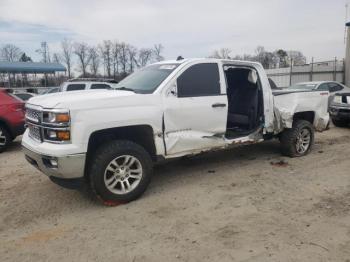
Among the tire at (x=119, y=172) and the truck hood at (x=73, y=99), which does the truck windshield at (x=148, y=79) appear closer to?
the truck hood at (x=73, y=99)

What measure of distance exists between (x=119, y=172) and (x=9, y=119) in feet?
15.8

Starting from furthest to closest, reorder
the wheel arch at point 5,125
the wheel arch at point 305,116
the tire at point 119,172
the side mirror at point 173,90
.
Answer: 1. the wheel arch at point 5,125
2. the wheel arch at point 305,116
3. the side mirror at point 173,90
4. the tire at point 119,172

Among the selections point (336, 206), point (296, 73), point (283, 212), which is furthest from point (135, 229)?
point (296, 73)

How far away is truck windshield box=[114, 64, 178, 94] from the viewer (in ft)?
16.5

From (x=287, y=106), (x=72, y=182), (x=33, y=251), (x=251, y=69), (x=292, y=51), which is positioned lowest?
(x=33, y=251)

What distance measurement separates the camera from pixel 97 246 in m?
3.51

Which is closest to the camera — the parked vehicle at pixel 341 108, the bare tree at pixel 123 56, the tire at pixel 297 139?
the tire at pixel 297 139

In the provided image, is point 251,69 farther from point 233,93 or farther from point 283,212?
point 283,212

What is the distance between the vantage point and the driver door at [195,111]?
492cm

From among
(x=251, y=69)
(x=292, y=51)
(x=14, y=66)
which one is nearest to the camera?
(x=251, y=69)

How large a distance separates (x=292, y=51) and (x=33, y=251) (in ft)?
220

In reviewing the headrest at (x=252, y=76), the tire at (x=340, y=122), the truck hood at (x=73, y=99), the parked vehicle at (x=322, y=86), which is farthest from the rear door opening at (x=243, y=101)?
the parked vehicle at (x=322, y=86)

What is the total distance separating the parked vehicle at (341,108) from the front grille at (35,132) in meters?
8.98

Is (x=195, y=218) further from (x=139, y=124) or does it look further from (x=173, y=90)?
(x=173, y=90)
